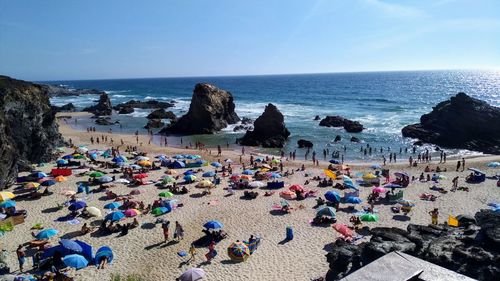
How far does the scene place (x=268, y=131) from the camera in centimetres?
5038

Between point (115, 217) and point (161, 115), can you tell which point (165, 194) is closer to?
point (115, 217)

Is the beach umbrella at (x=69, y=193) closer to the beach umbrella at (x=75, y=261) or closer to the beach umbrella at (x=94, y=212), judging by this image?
the beach umbrella at (x=94, y=212)

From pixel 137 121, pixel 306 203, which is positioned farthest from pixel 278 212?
pixel 137 121

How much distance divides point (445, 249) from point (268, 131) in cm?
3854

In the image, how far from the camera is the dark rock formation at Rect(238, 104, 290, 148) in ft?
162

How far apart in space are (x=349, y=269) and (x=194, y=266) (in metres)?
7.10

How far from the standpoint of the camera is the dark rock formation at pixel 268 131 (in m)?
49.3

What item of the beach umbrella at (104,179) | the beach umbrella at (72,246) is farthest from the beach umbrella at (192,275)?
the beach umbrella at (104,179)

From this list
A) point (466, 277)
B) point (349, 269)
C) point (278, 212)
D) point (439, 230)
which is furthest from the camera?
point (278, 212)

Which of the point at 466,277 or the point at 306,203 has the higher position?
the point at 466,277

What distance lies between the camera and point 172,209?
23.8 m

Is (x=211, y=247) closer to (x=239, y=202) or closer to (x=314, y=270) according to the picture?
(x=314, y=270)

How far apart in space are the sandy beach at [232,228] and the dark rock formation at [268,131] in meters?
16.6

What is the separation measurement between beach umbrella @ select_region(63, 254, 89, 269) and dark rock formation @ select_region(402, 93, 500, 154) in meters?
45.2
